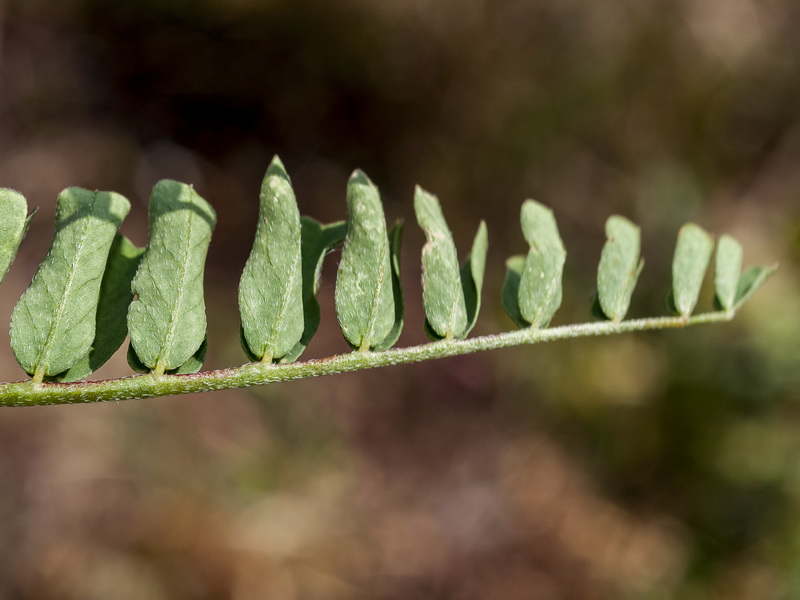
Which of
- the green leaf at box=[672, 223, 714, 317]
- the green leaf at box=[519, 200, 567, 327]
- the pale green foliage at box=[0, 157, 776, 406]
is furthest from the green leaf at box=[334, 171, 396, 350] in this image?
the green leaf at box=[672, 223, 714, 317]

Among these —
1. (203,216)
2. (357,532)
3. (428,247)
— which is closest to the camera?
Answer: (203,216)

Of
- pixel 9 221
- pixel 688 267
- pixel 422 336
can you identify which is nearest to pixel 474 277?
pixel 688 267

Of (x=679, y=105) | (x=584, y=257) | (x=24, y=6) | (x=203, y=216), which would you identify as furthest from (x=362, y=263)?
(x=24, y=6)

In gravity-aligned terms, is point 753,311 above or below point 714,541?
above

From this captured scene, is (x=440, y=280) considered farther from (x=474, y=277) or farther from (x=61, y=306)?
(x=61, y=306)

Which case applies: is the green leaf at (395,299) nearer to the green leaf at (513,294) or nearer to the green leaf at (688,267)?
the green leaf at (513,294)

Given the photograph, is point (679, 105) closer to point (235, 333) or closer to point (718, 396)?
point (718, 396)

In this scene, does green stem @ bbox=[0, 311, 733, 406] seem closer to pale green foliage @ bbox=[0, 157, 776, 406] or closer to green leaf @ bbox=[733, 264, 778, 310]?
pale green foliage @ bbox=[0, 157, 776, 406]
